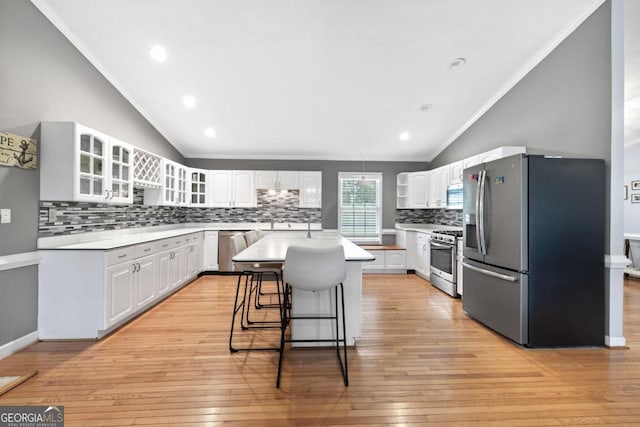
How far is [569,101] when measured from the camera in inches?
121

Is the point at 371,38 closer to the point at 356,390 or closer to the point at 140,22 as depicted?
the point at 140,22

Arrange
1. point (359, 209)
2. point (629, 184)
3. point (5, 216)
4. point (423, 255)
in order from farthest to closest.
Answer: point (359, 209), point (629, 184), point (423, 255), point (5, 216)

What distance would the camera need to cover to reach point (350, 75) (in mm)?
3678

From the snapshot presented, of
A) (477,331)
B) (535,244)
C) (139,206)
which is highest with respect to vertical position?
(139,206)

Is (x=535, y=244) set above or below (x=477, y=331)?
above

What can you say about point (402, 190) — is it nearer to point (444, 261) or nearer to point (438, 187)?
point (438, 187)

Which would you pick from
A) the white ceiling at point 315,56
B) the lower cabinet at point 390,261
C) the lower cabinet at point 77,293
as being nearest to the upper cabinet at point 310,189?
the white ceiling at point 315,56

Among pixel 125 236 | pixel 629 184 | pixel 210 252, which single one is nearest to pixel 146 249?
pixel 125 236

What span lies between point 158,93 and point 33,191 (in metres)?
2.01

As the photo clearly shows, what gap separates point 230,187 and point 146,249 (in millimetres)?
2655

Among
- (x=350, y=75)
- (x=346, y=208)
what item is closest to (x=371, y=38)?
(x=350, y=75)

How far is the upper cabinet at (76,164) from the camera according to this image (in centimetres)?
275

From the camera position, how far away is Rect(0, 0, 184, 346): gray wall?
2436mm

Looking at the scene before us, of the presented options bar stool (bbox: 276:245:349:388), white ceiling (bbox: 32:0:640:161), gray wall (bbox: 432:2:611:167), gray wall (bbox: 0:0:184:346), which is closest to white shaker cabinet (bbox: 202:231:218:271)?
white ceiling (bbox: 32:0:640:161)
